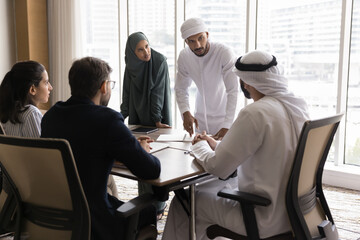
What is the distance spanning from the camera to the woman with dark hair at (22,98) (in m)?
2.20

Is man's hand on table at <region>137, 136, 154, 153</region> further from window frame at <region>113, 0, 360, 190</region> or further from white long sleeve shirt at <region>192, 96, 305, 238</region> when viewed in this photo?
window frame at <region>113, 0, 360, 190</region>

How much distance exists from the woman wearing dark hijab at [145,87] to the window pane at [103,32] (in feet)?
8.36

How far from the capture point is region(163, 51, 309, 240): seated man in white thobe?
5.82ft

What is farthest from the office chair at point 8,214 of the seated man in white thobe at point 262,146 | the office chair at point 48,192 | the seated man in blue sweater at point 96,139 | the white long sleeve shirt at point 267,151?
the white long sleeve shirt at point 267,151

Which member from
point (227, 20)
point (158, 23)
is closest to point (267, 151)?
point (227, 20)

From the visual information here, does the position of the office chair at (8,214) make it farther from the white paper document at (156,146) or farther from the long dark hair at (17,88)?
the white paper document at (156,146)

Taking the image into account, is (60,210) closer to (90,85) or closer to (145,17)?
(90,85)

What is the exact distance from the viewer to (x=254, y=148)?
1797 millimetres

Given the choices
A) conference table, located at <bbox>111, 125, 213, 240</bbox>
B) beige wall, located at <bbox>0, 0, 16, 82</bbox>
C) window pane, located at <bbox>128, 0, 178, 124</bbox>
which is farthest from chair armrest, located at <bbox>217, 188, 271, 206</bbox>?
beige wall, located at <bbox>0, 0, 16, 82</bbox>

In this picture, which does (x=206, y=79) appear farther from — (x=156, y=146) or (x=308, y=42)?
(x=308, y=42)

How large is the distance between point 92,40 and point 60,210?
503 cm

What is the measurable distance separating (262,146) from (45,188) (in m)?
0.93

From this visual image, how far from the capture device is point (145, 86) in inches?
134

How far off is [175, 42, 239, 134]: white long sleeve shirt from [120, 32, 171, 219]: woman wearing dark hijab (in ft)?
0.53
